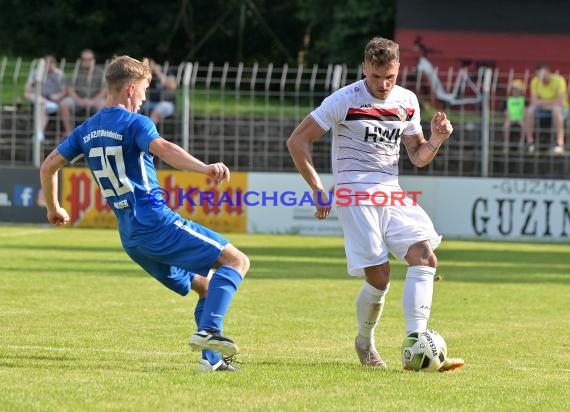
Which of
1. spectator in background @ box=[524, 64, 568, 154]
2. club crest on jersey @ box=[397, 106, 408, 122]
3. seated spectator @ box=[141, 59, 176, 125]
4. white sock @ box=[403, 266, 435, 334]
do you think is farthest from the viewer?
seated spectator @ box=[141, 59, 176, 125]

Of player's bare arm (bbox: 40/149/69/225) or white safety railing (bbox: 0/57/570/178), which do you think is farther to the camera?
white safety railing (bbox: 0/57/570/178)

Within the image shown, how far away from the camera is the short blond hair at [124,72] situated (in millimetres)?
8695

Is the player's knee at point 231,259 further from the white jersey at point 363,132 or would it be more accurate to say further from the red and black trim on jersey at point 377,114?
the red and black trim on jersey at point 377,114

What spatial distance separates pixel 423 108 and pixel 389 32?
458 inches

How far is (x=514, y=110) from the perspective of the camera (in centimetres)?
2466

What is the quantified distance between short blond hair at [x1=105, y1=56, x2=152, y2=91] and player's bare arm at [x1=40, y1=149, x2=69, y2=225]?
25.0 inches

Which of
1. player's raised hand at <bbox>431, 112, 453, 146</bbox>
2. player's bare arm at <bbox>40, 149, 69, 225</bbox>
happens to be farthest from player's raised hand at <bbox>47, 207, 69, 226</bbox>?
player's raised hand at <bbox>431, 112, 453, 146</bbox>

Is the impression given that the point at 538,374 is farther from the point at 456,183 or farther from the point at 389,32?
the point at 389,32

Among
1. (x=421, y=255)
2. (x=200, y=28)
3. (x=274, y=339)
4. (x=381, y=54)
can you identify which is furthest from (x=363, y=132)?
(x=200, y=28)

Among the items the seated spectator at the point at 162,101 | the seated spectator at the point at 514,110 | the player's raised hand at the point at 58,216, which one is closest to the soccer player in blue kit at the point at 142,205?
the player's raised hand at the point at 58,216

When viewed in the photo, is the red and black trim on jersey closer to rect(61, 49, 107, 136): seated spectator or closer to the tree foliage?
rect(61, 49, 107, 136): seated spectator

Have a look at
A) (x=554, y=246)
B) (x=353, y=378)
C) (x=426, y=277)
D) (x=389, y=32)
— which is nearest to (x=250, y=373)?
(x=353, y=378)

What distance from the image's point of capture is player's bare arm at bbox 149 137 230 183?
8031 millimetres

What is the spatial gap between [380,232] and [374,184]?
317 millimetres
